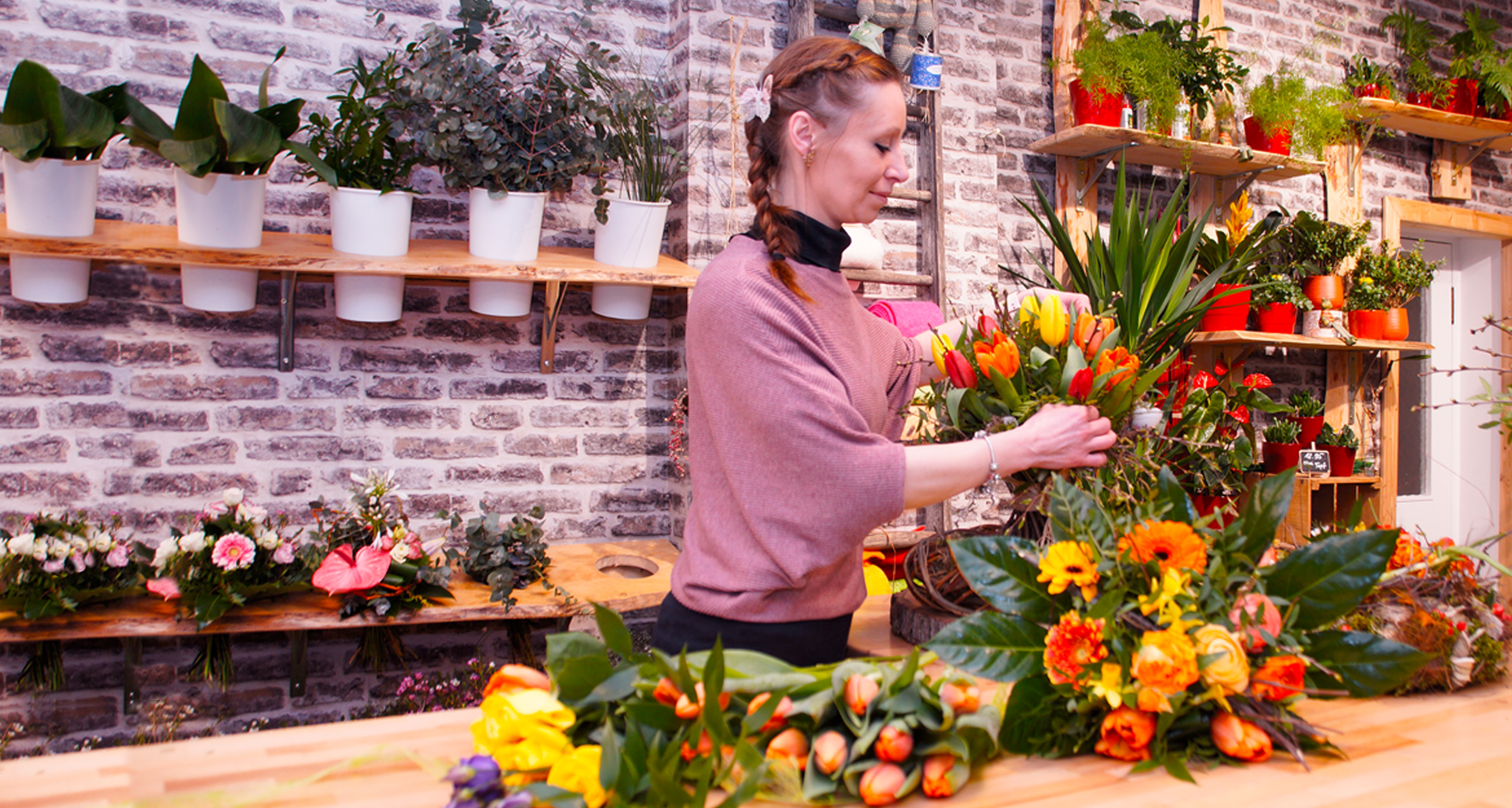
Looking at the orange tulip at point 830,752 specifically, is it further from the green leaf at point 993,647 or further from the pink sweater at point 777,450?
the pink sweater at point 777,450

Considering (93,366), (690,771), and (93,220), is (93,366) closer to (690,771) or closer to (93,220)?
(93,220)

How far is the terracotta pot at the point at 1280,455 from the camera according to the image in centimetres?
384

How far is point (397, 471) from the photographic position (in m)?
2.75

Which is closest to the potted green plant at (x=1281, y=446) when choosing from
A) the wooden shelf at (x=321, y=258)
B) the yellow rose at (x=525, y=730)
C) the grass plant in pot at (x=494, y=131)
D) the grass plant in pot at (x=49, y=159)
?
the wooden shelf at (x=321, y=258)

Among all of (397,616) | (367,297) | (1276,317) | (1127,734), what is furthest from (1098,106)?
(1127,734)

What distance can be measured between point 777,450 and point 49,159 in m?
1.85

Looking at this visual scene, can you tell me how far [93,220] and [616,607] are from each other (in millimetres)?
1475

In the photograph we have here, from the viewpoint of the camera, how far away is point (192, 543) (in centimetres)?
203

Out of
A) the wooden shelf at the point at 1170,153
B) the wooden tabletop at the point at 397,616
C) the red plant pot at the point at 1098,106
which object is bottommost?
the wooden tabletop at the point at 397,616

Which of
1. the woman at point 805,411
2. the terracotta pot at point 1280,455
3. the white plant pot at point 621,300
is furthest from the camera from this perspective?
the terracotta pot at point 1280,455

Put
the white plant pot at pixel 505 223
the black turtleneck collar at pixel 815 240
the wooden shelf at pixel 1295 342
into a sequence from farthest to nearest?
the wooden shelf at pixel 1295 342, the white plant pot at pixel 505 223, the black turtleneck collar at pixel 815 240

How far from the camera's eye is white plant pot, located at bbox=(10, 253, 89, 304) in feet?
7.30

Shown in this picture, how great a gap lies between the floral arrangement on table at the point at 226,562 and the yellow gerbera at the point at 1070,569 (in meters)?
1.84

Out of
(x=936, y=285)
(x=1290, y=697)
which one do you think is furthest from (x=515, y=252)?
(x=1290, y=697)
